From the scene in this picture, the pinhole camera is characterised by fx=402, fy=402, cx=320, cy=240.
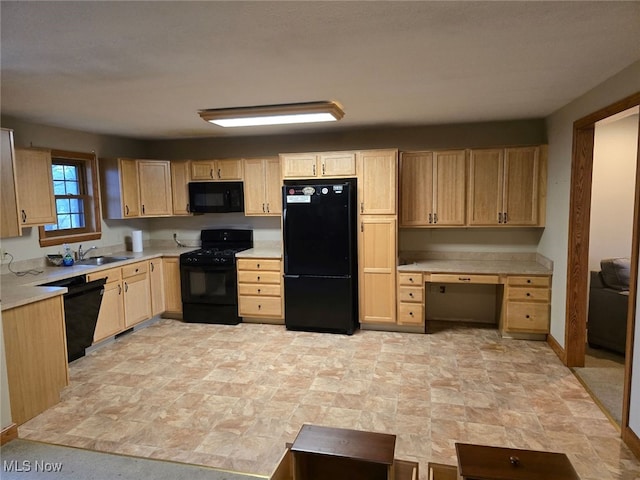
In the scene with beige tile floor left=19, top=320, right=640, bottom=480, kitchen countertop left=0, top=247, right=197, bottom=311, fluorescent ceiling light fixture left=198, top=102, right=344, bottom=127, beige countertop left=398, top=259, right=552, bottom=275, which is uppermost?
fluorescent ceiling light fixture left=198, top=102, right=344, bottom=127

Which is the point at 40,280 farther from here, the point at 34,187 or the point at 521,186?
the point at 521,186

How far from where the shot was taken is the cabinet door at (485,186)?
445cm

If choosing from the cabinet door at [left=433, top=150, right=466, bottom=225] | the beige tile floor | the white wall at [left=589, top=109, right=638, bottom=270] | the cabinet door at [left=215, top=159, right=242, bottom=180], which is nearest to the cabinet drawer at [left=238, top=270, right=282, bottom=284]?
the beige tile floor

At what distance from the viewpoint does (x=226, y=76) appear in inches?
104

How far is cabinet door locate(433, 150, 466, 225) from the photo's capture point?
4.54 m

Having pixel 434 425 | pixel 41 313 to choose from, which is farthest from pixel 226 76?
pixel 434 425

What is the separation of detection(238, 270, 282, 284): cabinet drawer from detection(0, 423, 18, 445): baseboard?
2.79m

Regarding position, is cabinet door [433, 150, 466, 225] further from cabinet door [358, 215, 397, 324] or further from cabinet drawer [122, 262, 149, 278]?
cabinet drawer [122, 262, 149, 278]

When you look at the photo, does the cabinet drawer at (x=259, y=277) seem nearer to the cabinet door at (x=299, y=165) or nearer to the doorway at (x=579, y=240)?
the cabinet door at (x=299, y=165)

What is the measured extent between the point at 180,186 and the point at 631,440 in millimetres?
5120

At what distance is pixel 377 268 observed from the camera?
465 cm

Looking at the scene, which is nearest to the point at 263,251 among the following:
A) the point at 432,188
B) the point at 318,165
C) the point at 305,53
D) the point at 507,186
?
the point at 318,165

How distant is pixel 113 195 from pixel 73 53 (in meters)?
3.02

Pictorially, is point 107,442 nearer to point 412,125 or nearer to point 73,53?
point 73,53
